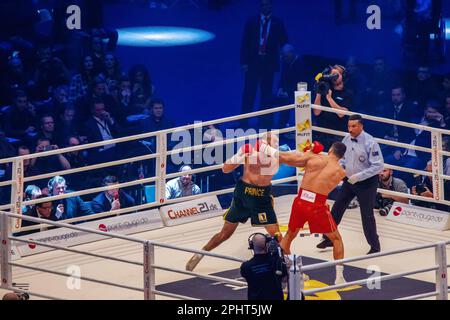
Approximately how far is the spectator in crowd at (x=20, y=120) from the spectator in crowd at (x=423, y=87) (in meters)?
5.09

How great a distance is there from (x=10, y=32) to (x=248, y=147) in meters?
5.51

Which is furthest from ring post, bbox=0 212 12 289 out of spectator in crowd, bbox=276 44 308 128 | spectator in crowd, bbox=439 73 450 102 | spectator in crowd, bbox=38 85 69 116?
spectator in crowd, bbox=439 73 450 102

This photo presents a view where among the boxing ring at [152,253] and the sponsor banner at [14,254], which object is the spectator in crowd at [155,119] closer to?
the boxing ring at [152,253]

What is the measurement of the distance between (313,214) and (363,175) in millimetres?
818

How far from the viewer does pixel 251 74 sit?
1545cm

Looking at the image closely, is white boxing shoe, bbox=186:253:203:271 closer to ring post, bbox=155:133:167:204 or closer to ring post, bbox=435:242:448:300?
ring post, bbox=155:133:167:204

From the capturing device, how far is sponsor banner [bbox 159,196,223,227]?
40.5 ft

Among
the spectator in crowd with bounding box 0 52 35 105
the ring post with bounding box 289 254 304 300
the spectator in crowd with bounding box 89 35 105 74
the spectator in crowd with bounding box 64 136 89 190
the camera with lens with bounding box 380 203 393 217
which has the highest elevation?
the spectator in crowd with bounding box 89 35 105 74

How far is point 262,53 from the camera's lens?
50.7 ft

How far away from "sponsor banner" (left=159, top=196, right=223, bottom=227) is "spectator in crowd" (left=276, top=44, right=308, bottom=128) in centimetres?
303

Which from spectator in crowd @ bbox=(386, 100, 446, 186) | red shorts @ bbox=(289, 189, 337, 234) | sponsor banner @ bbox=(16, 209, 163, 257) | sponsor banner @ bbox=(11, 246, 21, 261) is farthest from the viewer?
spectator in crowd @ bbox=(386, 100, 446, 186)

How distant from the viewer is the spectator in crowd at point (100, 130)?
1488 cm

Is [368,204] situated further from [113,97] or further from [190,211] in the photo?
[113,97]
